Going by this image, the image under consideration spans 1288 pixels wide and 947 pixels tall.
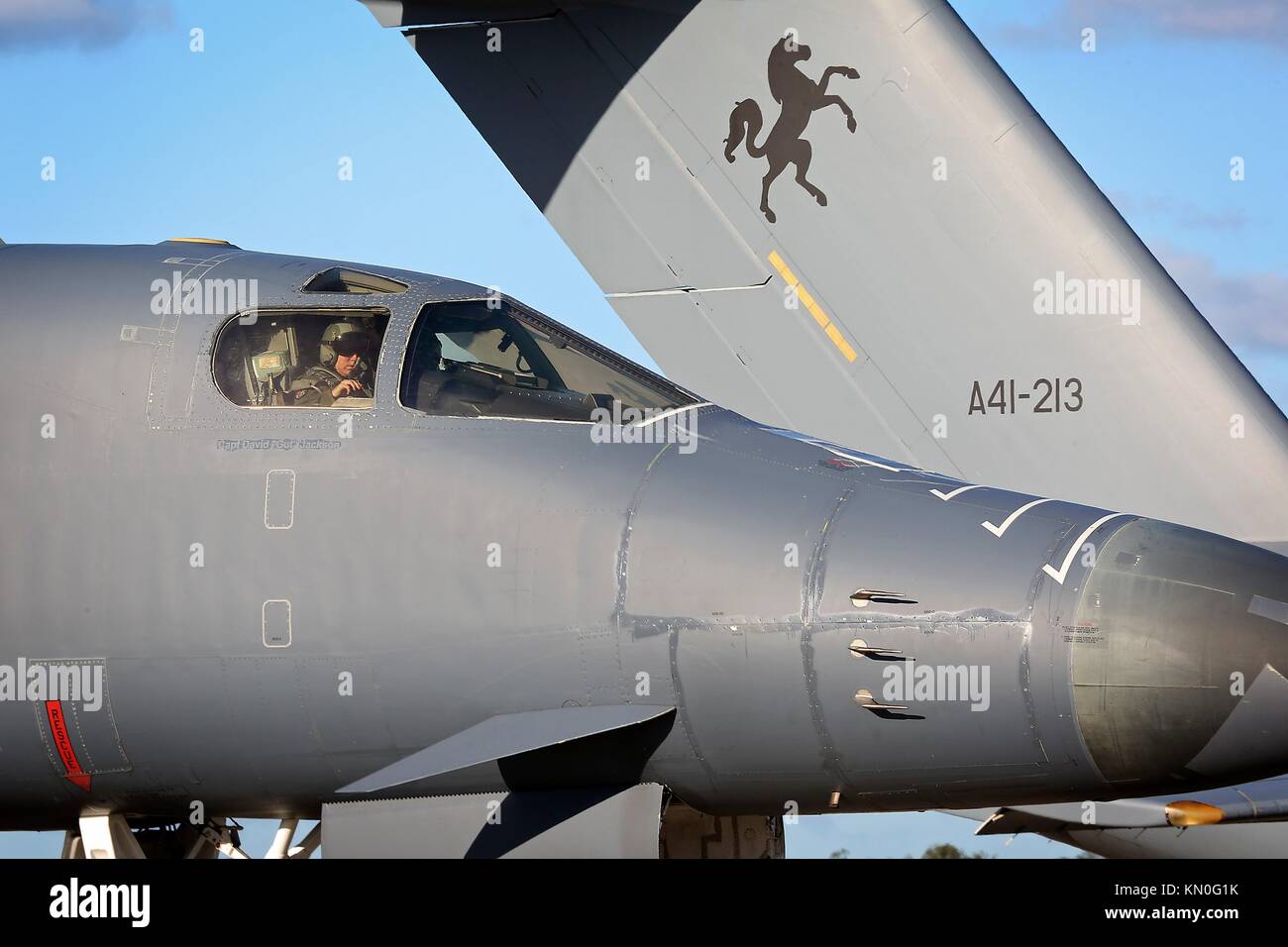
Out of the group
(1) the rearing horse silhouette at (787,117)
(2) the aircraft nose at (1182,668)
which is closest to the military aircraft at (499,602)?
(2) the aircraft nose at (1182,668)

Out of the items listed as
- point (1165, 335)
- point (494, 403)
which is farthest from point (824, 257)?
point (494, 403)

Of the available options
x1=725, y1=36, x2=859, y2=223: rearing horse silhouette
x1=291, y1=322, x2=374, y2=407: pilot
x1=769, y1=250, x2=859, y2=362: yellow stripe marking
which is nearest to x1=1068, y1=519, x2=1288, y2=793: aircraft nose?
x1=291, y1=322, x2=374, y2=407: pilot

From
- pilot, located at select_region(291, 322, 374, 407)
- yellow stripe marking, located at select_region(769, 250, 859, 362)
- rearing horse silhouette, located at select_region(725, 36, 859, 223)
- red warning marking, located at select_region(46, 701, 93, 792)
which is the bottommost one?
red warning marking, located at select_region(46, 701, 93, 792)

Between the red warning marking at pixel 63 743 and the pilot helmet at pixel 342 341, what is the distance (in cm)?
174

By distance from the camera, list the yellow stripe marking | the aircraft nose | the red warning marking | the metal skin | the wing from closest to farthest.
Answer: the aircraft nose
the metal skin
the red warning marking
the wing
the yellow stripe marking

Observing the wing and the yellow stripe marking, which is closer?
the wing

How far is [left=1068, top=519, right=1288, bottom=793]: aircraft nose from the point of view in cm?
496

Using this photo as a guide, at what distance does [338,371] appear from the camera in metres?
6.12

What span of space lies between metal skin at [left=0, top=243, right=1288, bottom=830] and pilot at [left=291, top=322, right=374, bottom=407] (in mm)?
98

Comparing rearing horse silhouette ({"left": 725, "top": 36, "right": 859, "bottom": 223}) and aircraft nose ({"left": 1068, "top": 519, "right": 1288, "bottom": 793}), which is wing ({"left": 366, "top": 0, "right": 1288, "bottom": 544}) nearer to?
rearing horse silhouette ({"left": 725, "top": 36, "right": 859, "bottom": 223})

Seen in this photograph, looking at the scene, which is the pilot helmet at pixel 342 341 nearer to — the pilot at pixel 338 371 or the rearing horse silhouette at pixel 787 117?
the pilot at pixel 338 371

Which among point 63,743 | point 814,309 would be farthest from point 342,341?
point 814,309

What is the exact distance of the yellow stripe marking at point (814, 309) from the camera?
32.5 ft

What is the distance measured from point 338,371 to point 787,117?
495cm
